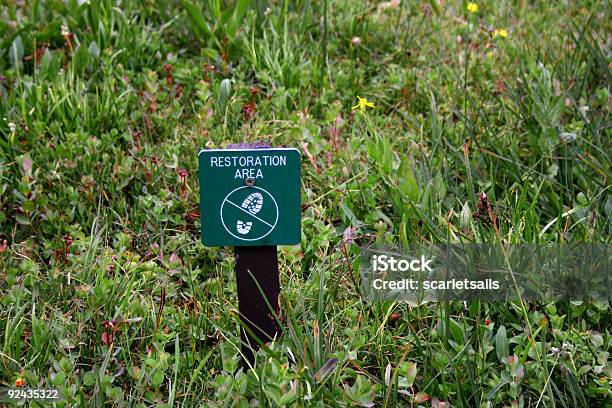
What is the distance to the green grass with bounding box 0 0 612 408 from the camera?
2.09m

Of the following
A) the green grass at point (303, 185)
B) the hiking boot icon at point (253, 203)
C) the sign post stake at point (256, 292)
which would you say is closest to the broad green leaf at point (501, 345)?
the green grass at point (303, 185)

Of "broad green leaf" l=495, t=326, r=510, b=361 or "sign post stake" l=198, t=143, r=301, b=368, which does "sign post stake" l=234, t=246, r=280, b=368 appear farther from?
"broad green leaf" l=495, t=326, r=510, b=361

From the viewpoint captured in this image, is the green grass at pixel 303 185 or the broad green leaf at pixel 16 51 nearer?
the green grass at pixel 303 185

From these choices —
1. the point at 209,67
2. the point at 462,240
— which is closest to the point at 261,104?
the point at 209,67

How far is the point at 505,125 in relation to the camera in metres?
3.16

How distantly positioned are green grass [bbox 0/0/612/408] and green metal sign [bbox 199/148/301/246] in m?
0.25

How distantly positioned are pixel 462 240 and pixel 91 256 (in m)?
1.14

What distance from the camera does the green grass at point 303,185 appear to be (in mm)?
2090

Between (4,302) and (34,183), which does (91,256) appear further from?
(34,183)

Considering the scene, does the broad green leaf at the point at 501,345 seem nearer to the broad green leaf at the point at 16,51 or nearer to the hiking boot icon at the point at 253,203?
the hiking boot icon at the point at 253,203

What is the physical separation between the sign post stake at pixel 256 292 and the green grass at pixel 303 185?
0.06m

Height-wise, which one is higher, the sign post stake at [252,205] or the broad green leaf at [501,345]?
the sign post stake at [252,205]

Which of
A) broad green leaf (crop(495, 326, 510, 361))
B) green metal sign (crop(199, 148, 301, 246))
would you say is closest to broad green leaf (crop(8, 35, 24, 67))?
green metal sign (crop(199, 148, 301, 246))

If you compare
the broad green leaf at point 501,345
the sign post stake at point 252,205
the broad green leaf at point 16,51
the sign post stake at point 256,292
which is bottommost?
the broad green leaf at point 501,345
